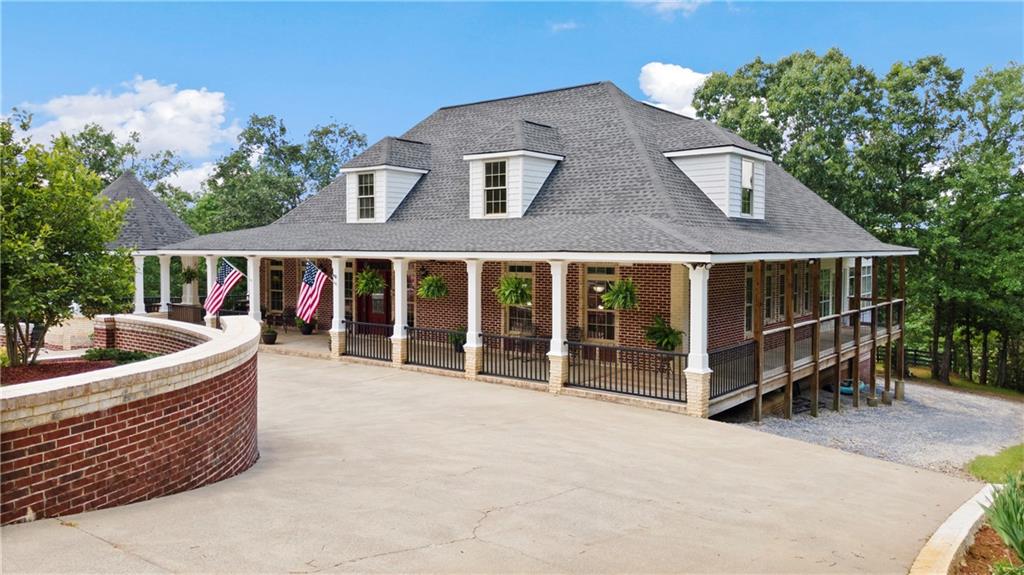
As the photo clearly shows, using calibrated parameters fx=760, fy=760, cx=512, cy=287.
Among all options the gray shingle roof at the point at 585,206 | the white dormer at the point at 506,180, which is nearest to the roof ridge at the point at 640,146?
the gray shingle roof at the point at 585,206

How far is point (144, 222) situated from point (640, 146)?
1938cm

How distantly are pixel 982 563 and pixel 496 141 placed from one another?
1587cm

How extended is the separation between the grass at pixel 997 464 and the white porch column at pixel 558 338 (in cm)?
840

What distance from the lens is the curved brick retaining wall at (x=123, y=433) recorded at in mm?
5637

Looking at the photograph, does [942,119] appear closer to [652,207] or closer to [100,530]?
[652,207]

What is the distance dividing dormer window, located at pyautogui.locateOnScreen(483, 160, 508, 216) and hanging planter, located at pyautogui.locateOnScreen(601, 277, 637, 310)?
14.9 feet

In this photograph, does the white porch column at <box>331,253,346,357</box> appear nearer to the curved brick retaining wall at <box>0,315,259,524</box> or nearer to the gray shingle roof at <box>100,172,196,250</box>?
the gray shingle roof at <box>100,172,196,250</box>

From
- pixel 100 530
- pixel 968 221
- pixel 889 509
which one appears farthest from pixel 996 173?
pixel 100 530

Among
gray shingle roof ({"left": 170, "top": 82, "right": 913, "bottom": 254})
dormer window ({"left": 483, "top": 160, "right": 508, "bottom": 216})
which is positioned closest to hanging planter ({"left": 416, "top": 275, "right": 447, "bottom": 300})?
gray shingle roof ({"left": 170, "top": 82, "right": 913, "bottom": 254})

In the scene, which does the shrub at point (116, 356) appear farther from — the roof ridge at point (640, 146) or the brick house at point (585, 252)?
the roof ridge at point (640, 146)

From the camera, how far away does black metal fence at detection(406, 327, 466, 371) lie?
60.8 ft

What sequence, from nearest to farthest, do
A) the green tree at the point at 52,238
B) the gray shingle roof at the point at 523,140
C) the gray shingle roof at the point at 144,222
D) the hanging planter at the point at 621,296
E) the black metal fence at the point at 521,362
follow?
the green tree at the point at 52,238, the black metal fence at the point at 521,362, the hanging planter at the point at 621,296, the gray shingle roof at the point at 523,140, the gray shingle roof at the point at 144,222

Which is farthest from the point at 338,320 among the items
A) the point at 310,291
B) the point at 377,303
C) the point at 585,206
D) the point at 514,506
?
the point at 514,506

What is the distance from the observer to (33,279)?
10.0 meters
